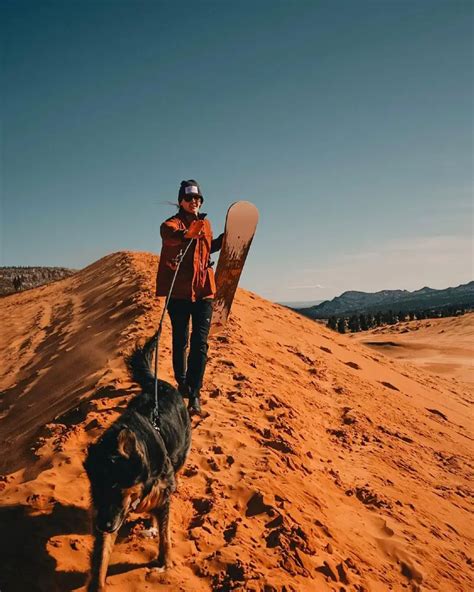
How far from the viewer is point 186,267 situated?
4336 mm

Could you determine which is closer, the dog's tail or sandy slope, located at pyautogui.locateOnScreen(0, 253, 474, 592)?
sandy slope, located at pyautogui.locateOnScreen(0, 253, 474, 592)

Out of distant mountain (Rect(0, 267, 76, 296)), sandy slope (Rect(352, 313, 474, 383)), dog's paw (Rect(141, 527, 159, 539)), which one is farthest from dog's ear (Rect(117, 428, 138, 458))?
distant mountain (Rect(0, 267, 76, 296))

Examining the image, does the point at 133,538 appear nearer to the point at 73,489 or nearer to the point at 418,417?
the point at 73,489

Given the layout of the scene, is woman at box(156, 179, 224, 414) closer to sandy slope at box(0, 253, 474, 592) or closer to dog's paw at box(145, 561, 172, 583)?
sandy slope at box(0, 253, 474, 592)

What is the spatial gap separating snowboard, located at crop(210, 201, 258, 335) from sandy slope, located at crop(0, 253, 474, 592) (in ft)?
4.83

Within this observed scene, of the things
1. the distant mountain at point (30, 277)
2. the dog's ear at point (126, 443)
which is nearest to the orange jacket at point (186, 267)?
the dog's ear at point (126, 443)

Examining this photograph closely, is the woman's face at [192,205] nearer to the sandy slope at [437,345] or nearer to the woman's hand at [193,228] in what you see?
the woman's hand at [193,228]

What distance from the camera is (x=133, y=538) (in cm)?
294

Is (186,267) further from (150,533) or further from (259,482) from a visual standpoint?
(150,533)

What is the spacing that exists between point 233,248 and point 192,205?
1.27 metres

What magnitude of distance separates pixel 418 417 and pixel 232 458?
5.79 metres

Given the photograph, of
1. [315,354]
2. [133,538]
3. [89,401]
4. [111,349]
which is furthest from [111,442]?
[315,354]

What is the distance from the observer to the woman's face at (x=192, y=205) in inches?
171

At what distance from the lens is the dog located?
209 cm
